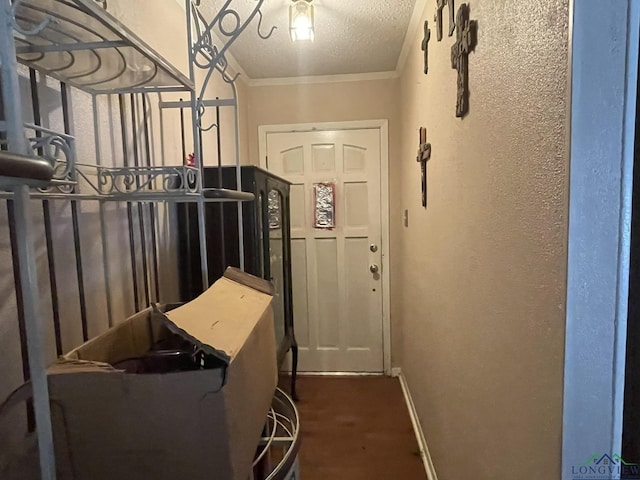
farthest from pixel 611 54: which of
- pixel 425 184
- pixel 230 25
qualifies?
pixel 230 25

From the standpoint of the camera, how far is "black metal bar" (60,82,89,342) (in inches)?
44.6

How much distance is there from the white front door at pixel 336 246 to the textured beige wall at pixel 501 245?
1.33m

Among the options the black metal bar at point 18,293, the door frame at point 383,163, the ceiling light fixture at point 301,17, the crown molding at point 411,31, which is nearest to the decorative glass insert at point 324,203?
the door frame at point 383,163

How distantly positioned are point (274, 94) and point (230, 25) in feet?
3.13

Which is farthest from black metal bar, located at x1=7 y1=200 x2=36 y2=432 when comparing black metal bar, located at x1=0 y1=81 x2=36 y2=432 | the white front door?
the white front door

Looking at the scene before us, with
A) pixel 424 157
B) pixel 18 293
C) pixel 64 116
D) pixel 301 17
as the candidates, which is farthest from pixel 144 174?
pixel 424 157

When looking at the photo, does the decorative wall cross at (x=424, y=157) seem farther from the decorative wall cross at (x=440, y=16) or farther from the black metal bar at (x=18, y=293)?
the black metal bar at (x=18, y=293)

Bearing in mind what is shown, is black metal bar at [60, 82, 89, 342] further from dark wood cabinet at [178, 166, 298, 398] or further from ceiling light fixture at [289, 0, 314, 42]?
ceiling light fixture at [289, 0, 314, 42]

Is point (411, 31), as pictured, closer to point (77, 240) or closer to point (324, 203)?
point (324, 203)

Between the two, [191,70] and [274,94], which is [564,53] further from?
[274,94]

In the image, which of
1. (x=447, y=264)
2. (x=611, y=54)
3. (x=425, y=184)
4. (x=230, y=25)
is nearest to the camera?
(x=611, y=54)

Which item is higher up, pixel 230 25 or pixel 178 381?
pixel 230 25

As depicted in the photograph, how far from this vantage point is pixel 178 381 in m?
0.71

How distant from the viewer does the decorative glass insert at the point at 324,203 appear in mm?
3229
